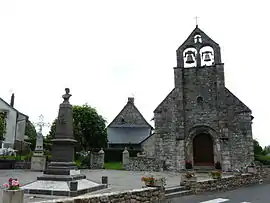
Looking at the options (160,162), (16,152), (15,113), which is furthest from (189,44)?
(15,113)

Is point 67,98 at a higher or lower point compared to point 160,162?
higher

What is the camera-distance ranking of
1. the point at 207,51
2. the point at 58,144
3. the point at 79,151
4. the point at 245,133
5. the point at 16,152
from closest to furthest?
the point at 58,144 < the point at 245,133 < the point at 207,51 < the point at 16,152 < the point at 79,151

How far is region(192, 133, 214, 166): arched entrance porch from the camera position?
21875 millimetres

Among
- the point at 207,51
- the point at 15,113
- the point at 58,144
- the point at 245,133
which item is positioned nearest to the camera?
the point at 58,144

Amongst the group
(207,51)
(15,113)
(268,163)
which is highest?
(207,51)

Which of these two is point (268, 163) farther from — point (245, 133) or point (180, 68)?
point (180, 68)

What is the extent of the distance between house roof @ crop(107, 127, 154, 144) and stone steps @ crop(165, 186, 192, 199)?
2742cm

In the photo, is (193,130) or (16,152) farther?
(16,152)

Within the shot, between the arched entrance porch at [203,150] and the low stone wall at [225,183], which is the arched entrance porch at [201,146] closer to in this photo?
the arched entrance porch at [203,150]

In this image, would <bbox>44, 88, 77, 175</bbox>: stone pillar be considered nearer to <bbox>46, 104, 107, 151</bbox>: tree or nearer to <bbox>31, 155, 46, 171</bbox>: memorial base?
<bbox>31, 155, 46, 171</bbox>: memorial base

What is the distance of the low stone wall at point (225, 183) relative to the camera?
11.5 meters

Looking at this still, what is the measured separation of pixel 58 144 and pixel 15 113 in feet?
93.0

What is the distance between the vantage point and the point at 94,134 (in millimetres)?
32938

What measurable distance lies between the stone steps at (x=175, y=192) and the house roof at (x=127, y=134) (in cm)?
2742
